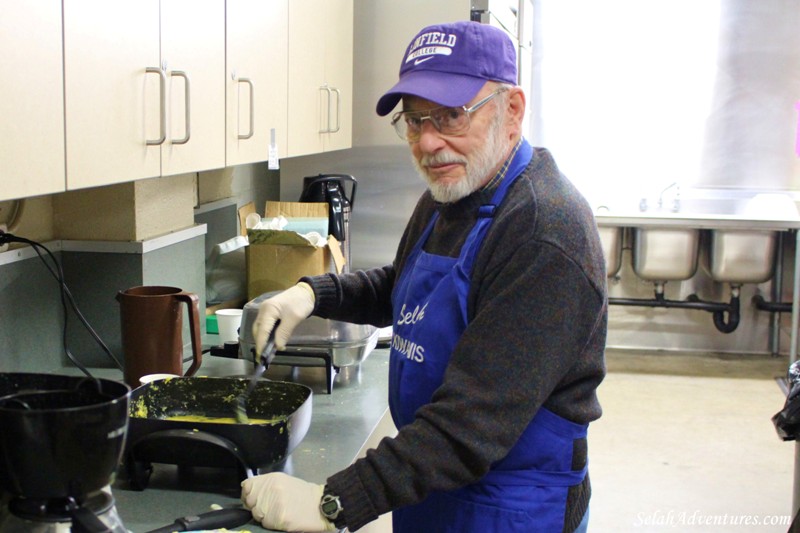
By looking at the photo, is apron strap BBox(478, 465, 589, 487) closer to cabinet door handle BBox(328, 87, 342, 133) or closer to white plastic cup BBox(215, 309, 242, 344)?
white plastic cup BBox(215, 309, 242, 344)

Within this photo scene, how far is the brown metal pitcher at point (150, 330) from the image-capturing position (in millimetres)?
1893

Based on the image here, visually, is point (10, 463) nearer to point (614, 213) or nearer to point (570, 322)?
point (570, 322)

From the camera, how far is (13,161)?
45.5 inches

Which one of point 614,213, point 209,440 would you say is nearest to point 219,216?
point 209,440

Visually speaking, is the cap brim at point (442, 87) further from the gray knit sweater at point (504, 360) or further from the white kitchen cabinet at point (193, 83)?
the white kitchen cabinet at point (193, 83)

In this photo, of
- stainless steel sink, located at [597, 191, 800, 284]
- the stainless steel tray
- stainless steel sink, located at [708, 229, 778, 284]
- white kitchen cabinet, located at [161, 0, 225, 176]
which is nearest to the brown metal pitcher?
the stainless steel tray

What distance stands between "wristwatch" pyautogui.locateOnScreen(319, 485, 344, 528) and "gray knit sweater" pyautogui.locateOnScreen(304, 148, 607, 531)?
1 centimetres

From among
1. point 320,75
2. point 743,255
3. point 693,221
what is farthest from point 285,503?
point 743,255

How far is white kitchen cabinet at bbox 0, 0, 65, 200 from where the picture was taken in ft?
3.73

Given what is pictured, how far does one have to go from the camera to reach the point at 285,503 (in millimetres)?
1360

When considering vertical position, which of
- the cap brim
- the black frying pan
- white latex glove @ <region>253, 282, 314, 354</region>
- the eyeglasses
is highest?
the cap brim

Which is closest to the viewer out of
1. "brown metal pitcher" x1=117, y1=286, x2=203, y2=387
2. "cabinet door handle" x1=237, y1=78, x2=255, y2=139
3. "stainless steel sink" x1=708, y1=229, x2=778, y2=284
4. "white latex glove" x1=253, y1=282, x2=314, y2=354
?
"white latex glove" x1=253, y1=282, x2=314, y2=354

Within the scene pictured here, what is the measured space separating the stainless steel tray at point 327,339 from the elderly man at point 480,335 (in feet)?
1.53

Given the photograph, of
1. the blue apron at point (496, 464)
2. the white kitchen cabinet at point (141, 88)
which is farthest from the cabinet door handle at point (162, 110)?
the blue apron at point (496, 464)
